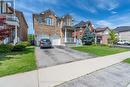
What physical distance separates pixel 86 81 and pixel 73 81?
67cm

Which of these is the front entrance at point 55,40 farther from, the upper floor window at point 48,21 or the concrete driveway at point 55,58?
the concrete driveway at point 55,58

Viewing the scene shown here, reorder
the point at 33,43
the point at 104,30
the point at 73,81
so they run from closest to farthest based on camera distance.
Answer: the point at 73,81 < the point at 33,43 < the point at 104,30

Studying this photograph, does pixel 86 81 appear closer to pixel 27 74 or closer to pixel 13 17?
pixel 27 74

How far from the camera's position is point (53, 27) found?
1249 inches

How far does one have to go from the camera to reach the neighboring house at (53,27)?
1171 inches

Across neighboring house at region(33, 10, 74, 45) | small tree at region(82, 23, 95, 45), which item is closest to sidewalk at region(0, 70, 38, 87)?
neighboring house at region(33, 10, 74, 45)

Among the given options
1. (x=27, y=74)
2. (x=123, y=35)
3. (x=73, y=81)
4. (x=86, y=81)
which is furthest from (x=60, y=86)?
(x=123, y=35)

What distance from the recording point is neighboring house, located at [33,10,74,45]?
97.6 ft

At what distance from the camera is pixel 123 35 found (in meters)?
64.2

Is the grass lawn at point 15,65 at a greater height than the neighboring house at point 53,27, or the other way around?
the neighboring house at point 53,27

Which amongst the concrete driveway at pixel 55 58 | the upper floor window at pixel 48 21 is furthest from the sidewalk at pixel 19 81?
the upper floor window at pixel 48 21

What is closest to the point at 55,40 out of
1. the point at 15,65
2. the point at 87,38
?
the point at 87,38

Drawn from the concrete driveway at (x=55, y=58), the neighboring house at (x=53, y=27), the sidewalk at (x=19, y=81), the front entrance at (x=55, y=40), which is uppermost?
the neighboring house at (x=53, y=27)

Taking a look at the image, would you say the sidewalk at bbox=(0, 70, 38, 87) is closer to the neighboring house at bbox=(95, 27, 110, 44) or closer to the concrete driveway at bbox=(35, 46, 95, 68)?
the concrete driveway at bbox=(35, 46, 95, 68)
